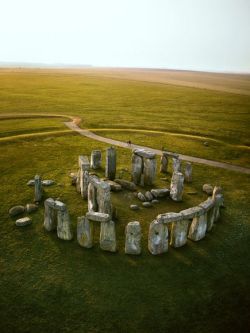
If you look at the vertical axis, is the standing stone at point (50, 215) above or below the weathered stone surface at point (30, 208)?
above

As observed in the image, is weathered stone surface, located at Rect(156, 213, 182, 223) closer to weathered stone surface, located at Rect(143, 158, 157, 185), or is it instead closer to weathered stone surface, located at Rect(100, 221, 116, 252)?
weathered stone surface, located at Rect(100, 221, 116, 252)

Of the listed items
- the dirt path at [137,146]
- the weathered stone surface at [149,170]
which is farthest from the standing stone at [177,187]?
the dirt path at [137,146]

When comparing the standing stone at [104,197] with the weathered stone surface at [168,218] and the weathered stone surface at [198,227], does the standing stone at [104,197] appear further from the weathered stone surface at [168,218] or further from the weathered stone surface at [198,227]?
the weathered stone surface at [198,227]

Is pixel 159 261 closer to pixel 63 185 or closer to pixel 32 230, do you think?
pixel 32 230

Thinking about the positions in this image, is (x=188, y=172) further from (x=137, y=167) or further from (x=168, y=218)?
(x=168, y=218)

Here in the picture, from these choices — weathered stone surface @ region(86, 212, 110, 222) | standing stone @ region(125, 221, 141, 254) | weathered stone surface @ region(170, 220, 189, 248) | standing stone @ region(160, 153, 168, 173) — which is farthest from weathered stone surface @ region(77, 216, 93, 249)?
standing stone @ region(160, 153, 168, 173)

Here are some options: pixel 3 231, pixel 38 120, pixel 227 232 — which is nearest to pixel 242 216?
pixel 227 232
